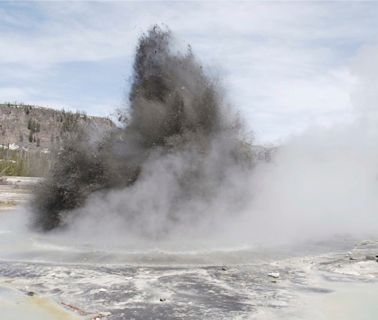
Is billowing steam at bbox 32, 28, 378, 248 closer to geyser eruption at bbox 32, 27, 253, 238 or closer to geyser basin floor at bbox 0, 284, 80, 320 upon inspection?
geyser eruption at bbox 32, 27, 253, 238

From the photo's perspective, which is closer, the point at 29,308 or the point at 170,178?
the point at 29,308

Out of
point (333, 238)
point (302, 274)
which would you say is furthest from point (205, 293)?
point (333, 238)

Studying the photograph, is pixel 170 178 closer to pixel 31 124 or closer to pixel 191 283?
pixel 191 283

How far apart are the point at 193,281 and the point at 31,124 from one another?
360 ft

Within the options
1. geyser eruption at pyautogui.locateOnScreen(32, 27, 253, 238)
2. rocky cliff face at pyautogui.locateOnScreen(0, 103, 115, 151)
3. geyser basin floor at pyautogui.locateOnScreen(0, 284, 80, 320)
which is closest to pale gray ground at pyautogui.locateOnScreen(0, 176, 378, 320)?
geyser basin floor at pyautogui.locateOnScreen(0, 284, 80, 320)

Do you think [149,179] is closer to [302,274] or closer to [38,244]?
[38,244]

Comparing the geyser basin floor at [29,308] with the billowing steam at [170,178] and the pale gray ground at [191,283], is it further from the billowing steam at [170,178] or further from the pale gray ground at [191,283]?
the billowing steam at [170,178]

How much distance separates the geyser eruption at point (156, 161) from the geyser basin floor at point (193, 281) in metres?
2.67

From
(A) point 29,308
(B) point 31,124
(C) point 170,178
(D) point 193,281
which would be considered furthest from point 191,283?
(B) point 31,124

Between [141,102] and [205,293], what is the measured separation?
9621 mm

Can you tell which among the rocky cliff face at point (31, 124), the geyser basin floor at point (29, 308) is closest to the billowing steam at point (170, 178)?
the geyser basin floor at point (29, 308)

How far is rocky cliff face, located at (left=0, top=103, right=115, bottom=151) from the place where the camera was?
108562 millimetres

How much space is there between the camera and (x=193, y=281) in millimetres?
10391

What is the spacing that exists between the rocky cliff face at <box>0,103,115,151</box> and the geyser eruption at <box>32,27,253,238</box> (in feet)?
287
